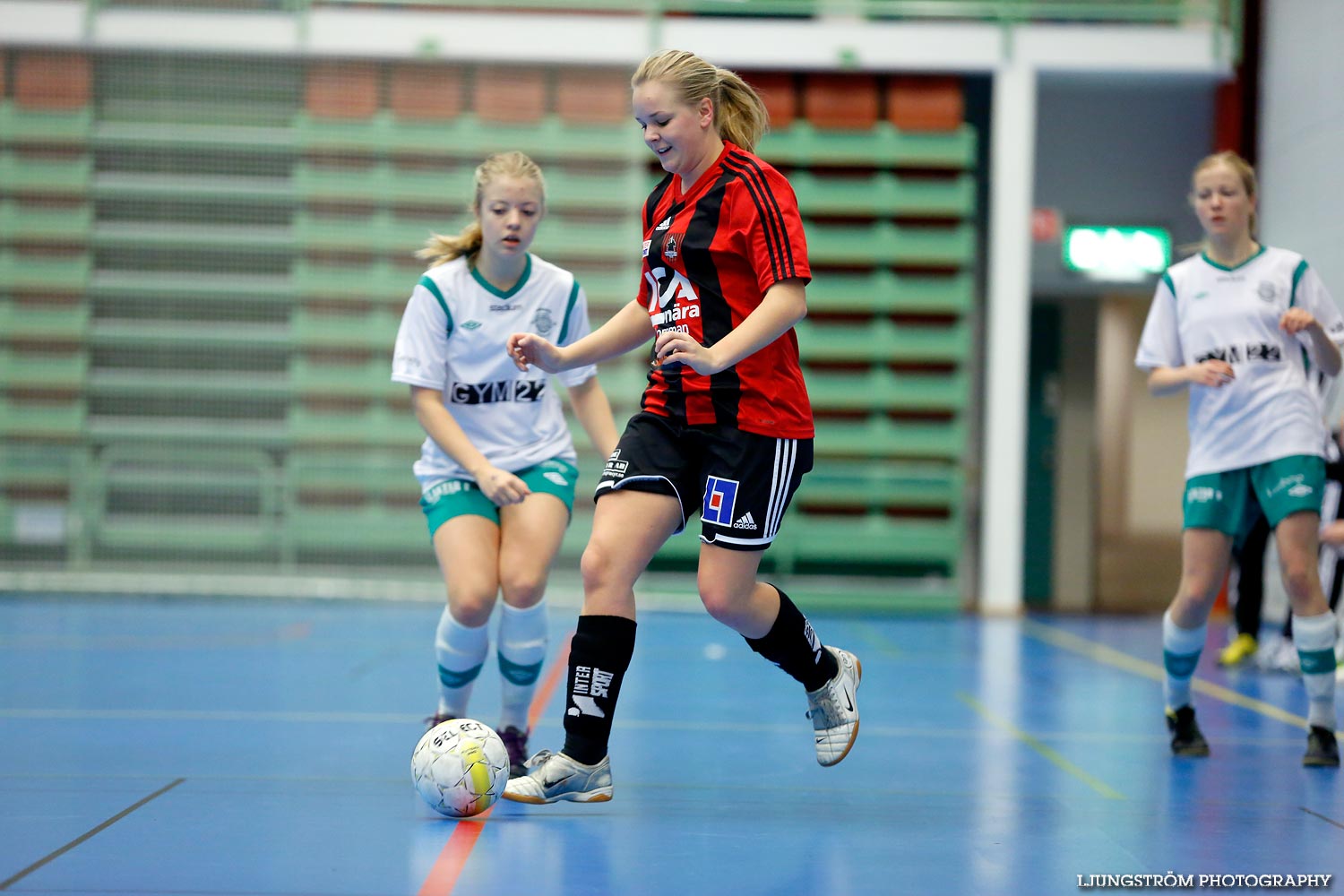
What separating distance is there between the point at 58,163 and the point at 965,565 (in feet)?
26.7

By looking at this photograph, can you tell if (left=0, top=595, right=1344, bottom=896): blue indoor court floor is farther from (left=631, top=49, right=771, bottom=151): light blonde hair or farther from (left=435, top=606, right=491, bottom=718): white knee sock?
(left=631, top=49, right=771, bottom=151): light blonde hair

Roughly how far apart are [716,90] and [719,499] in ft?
3.28

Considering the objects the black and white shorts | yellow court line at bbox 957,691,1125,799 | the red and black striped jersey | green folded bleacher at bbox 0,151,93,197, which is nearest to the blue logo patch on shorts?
the black and white shorts

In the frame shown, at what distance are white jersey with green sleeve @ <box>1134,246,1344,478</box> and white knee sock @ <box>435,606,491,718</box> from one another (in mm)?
2300

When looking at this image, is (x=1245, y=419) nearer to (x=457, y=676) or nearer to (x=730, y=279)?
(x=730, y=279)

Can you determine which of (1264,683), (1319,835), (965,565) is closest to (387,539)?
(965,565)

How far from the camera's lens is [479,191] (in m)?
3.66

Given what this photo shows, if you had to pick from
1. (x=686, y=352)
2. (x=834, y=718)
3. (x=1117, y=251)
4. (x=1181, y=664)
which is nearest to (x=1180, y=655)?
(x=1181, y=664)

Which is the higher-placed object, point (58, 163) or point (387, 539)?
point (58, 163)

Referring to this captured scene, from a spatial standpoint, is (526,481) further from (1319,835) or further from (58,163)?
(58,163)

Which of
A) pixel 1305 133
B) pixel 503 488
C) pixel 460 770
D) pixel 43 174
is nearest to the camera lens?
pixel 460 770

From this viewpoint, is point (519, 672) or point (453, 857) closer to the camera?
point (453, 857)

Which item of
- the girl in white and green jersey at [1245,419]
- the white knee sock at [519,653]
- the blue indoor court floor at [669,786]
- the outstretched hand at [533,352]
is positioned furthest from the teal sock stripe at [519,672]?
the girl in white and green jersey at [1245,419]

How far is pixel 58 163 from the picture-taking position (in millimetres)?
9969
